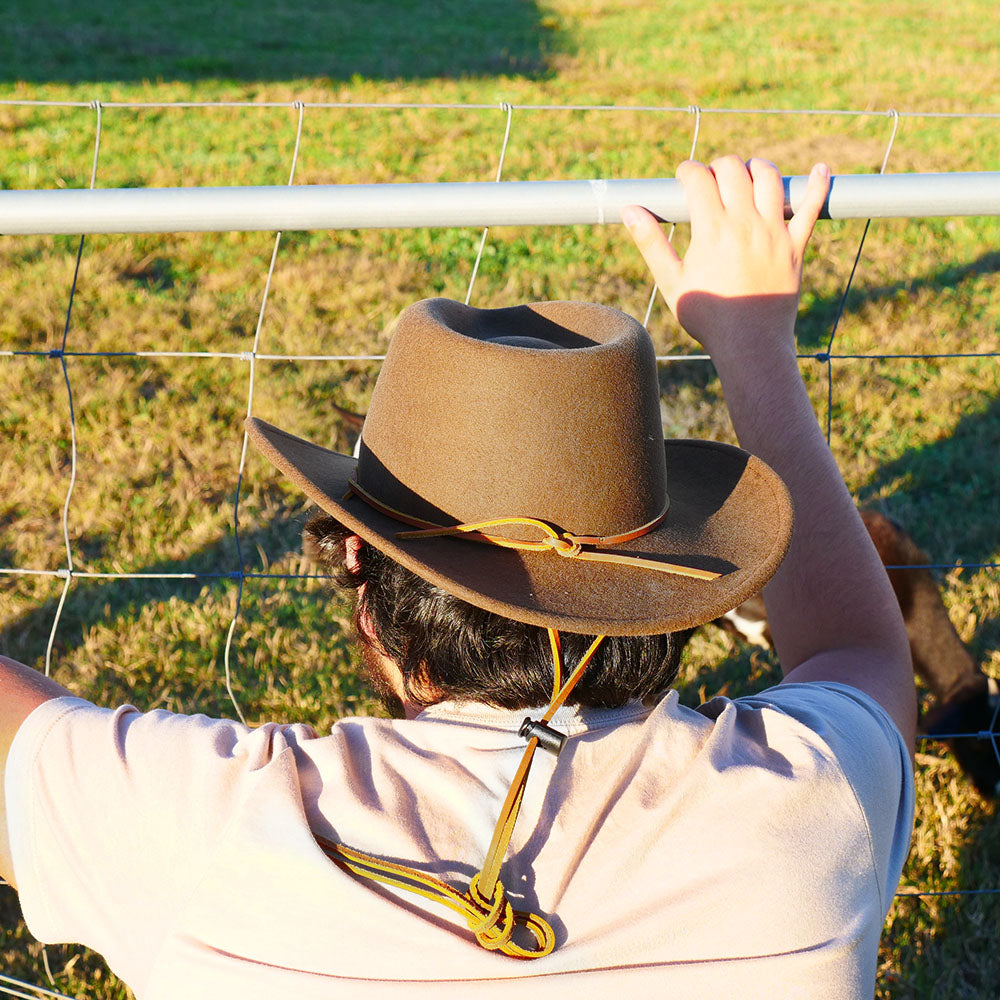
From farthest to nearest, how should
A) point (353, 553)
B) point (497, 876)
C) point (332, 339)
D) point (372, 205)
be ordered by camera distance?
point (332, 339), point (372, 205), point (353, 553), point (497, 876)

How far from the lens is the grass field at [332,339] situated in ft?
9.57

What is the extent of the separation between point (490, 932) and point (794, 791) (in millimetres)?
340

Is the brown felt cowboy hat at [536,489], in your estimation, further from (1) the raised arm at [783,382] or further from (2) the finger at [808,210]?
(2) the finger at [808,210]

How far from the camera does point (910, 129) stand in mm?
8305

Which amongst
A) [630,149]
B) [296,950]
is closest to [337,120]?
[630,149]

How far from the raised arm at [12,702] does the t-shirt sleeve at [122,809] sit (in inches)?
0.8

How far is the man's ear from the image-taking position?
122 centimetres

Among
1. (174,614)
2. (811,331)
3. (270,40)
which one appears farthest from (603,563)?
(270,40)

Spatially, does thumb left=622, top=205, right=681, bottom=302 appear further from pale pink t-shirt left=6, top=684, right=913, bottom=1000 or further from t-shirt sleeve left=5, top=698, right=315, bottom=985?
t-shirt sleeve left=5, top=698, right=315, bottom=985

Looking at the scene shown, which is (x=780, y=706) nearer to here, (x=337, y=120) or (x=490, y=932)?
(x=490, y=932)

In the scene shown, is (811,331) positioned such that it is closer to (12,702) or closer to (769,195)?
(769,195)

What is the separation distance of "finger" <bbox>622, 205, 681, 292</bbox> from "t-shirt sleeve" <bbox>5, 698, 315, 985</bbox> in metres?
0.81

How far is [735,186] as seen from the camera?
4.60 ft

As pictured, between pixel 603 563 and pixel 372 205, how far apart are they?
0.71m
